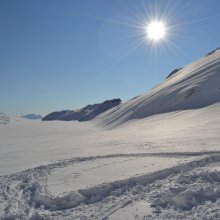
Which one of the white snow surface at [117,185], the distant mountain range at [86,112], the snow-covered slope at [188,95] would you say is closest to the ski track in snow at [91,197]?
the white snow surface at [117,185]

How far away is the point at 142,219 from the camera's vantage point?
7.45 meters

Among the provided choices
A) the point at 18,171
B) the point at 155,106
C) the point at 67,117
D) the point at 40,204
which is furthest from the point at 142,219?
the point at 67,117

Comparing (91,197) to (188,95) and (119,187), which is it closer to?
(119,187)

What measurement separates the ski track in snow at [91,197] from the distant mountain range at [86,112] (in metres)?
79.1

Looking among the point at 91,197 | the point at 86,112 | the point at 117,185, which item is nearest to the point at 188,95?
the point at 117,185

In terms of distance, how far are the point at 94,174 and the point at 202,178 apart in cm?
384

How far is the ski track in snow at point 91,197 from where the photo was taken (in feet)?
26.7

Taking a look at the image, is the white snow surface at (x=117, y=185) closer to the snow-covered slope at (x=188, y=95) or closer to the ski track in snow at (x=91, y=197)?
the ski track in snow at (x=91, y=197)

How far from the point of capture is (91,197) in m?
9.10

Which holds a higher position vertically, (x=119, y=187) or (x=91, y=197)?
(x=119, y=187)

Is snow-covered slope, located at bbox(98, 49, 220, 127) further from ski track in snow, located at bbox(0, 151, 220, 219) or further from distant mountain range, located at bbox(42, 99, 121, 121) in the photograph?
distant mountain range, located at bbox(42, 99, 121, 121)

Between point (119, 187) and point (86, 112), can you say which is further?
point (86, 112)

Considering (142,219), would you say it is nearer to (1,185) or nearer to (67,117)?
(1,185)

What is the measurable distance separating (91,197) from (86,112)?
4949 inches
